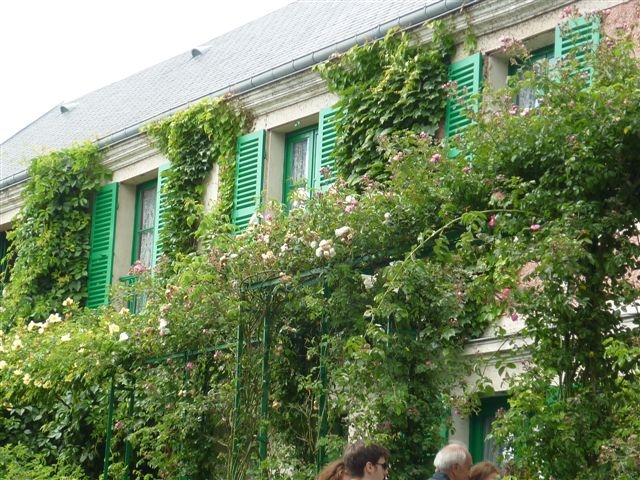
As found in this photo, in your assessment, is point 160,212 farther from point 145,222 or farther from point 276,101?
point 276,101

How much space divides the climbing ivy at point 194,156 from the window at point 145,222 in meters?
1.02

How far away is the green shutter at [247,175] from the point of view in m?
13.2

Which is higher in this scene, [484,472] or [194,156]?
[194,156]

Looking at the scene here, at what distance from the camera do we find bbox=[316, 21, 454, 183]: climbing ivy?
11383mm

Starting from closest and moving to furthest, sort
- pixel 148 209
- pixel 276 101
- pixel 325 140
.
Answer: pixel 325 140, pixel 276 101, pixel 148 209

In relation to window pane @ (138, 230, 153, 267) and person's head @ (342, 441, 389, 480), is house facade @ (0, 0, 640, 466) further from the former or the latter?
person's head @ (342, 441, 389, 480)

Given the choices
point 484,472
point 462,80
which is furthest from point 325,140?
point 484,472

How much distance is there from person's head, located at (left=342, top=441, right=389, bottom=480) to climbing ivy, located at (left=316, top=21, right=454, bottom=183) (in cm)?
502

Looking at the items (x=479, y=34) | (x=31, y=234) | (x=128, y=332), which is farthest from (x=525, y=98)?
(x=31, y=234)

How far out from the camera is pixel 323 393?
26.5ft

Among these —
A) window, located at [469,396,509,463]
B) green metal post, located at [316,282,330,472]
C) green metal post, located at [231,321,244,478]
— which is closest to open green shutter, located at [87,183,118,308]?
window, located at [469,396,509,463]

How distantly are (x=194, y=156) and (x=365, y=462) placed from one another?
26.5 ft

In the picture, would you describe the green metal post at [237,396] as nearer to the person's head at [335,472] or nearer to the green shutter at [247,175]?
the person's head at [335,472]

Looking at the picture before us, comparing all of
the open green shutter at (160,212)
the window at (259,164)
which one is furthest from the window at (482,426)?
the open green shutter at (160,212)
